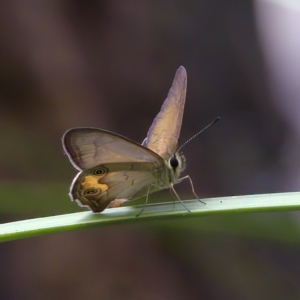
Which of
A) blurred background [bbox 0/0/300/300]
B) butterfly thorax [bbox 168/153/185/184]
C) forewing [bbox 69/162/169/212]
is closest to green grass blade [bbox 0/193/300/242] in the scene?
forewing [bbox 69/162/169/212]

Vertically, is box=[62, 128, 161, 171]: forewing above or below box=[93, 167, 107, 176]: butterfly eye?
above

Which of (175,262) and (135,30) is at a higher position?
(135,30)

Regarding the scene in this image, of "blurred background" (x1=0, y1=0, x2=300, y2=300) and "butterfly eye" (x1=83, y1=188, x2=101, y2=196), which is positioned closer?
"butterfly eye" (x1=83, y1=188, x2=101, y2=196)

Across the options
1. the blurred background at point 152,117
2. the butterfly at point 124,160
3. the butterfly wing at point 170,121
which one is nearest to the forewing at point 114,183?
the butterfly at point 124,160

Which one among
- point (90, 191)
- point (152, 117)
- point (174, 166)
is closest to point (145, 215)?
point (90, 191)

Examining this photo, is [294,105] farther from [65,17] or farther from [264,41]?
[65,17]

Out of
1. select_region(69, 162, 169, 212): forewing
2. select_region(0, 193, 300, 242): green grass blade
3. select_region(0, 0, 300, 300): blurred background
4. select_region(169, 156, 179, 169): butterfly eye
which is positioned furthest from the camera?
select_region(0, 0, 300, 300): blurred background

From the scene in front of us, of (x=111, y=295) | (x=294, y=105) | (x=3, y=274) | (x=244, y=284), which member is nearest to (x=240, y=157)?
(x=294, y=105)

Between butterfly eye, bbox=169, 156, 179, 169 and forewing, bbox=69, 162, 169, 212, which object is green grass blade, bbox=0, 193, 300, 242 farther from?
butterfly eye, bbox=169, 156, 179, 169
